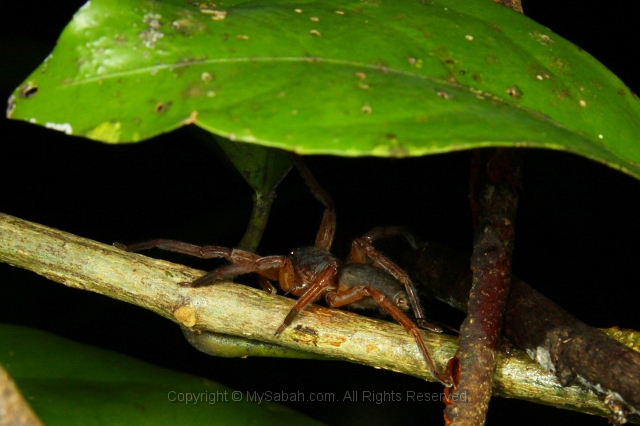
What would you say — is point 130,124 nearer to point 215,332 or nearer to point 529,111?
point 529,111

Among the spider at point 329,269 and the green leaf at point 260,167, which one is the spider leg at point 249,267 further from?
the green leaf at point 260,167

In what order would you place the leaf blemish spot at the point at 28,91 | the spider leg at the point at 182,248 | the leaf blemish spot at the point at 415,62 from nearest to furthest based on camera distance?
the leaf blemish spot at the point at 28,91, the leaf blemish spot at the point at 415,62, the spider leg at the point at 182,248

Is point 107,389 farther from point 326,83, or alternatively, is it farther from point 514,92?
point 514,92

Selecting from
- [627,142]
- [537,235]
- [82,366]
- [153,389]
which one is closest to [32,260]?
[82,366]

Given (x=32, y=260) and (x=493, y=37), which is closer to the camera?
(x=493, y=37)

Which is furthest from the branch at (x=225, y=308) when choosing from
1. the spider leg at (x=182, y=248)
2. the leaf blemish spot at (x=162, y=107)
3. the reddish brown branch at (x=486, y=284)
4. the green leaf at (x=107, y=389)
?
the leaf blemish spot at (x=162, y=107)

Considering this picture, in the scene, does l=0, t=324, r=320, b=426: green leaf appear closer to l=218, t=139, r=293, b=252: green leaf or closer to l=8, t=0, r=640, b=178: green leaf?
l=218, t=139, r=293, b=252: green leaf
